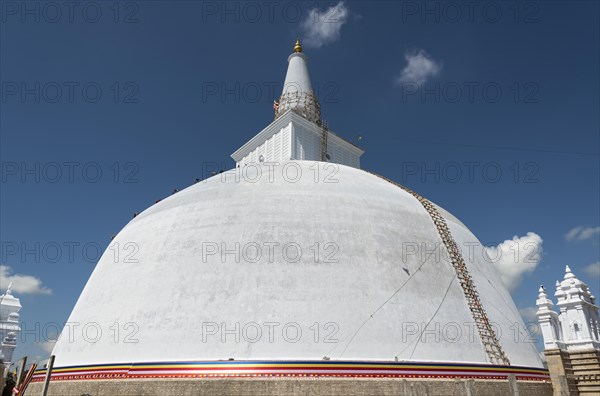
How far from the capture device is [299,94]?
2772 centimetres

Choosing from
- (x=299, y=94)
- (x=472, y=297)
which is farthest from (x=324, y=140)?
(x=472, y=297)

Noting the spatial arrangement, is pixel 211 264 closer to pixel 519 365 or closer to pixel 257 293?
pixel 257 293

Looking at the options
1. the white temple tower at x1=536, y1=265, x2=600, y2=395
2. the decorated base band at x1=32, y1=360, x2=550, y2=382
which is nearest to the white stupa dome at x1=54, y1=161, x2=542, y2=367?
the decorated base band at x1=32, y1=360, x2=550, y2=382

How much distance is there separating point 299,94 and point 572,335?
19.6 m

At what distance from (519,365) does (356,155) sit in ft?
54.9

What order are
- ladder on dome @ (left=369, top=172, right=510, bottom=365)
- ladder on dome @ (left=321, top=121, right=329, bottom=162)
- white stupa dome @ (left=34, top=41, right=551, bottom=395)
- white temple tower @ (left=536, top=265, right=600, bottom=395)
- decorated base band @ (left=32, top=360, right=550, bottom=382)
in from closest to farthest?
1. decorated base band @ (left=32, top=360, right=550, bottom=382)
2. white stupa dome @ (left=34, top=41, right=551, bottom=395)
3. ladder on dome @ (left=369, top=172, right=510, bottom=365)
4. white temple tower @ (left=536, top=265, right=600, bottom=395)
5. ladder on dome @ (left=321, top=121, right=329, bottom=162)

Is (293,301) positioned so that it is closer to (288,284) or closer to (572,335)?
(288,284)

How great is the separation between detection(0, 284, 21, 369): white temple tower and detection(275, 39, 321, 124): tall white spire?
17355mm

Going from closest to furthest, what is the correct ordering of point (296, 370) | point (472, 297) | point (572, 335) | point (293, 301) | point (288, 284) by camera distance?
point (296, 370)
point (293, 301)
point (288, 284)
point (472, 297)
point (572, 335)

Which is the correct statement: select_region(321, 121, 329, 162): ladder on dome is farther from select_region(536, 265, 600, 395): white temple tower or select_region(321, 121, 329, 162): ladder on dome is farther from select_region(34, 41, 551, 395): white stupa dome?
select_region(536, 265, 600, 395): white temple tower

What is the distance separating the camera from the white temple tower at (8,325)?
1927 cm

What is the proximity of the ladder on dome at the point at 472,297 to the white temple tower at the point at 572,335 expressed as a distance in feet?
10.8

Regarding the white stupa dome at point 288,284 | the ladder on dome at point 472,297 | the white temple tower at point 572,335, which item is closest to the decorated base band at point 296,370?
the white stupa dome at point 288,284

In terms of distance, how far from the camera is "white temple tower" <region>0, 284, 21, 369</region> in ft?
63.2
